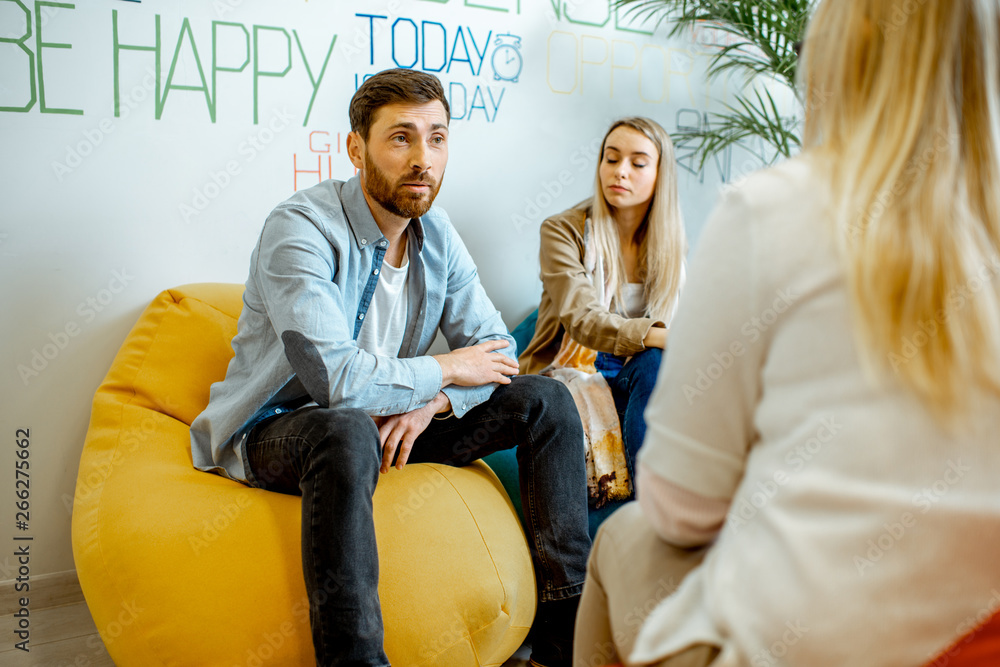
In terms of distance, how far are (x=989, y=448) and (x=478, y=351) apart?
1.14 meters

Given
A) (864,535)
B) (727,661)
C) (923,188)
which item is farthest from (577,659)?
(923,188)

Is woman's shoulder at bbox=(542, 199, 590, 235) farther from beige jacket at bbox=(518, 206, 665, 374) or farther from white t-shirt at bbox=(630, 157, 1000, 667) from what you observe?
white t-shirt at bbox=(630, 157, 1000, 667)

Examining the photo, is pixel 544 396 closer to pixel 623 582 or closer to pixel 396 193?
pixel 396 193

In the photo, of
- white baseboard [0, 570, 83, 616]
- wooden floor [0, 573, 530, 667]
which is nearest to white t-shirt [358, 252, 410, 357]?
wooden floor [0, 573, 530, 667]

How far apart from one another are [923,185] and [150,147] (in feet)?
5.72

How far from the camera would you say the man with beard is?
120 cm

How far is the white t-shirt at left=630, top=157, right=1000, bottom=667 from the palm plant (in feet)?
5.95

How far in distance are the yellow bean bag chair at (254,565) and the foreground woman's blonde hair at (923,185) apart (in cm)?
97

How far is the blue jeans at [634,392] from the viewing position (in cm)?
172

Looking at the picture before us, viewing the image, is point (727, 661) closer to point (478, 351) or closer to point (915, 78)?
point (915, 78)

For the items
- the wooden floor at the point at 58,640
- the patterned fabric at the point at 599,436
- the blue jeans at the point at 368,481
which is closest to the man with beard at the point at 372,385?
the blue jeans at the point at 368,481

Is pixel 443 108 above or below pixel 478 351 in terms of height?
above

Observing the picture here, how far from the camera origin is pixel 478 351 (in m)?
1.60

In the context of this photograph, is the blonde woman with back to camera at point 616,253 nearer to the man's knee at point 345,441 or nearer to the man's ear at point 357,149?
the man's ear at point 357,149
